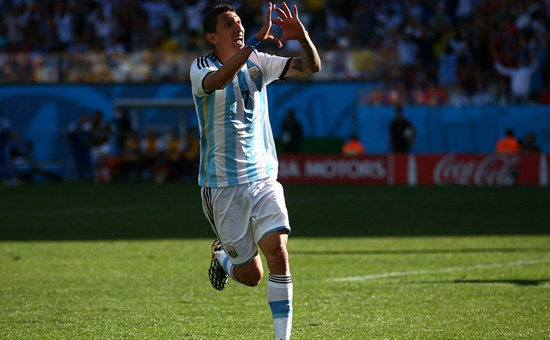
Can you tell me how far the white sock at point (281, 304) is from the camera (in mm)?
5711

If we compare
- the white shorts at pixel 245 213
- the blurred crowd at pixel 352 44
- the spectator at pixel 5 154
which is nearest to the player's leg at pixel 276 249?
the white shorts at pixel 245 213

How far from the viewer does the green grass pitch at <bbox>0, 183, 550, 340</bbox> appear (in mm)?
6797

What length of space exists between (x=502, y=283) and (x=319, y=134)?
1985 centimetres

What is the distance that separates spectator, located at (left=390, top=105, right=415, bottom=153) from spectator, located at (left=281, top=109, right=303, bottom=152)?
9.09ft

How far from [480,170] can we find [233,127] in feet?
60.4

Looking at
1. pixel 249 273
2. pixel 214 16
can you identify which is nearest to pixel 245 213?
pixel 249 273

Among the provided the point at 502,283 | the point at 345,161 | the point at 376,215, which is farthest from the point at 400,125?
the point at 502,283

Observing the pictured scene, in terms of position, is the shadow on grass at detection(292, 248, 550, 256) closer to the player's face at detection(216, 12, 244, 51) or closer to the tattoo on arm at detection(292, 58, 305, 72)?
the tattoo on arm at detection(292, 58, 305, 72)

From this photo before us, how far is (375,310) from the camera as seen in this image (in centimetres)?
739

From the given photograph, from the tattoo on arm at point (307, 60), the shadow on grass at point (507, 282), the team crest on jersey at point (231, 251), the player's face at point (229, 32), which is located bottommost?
the shadow on grass at point (507, 282)

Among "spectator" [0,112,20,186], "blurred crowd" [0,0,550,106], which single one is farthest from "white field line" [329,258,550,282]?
"spectator" [0,112,20,186]

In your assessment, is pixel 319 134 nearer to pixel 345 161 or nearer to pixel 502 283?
pixel 345 161

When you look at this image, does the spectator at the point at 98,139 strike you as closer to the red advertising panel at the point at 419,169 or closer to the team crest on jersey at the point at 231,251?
the red advertising panel at the point at 419,169

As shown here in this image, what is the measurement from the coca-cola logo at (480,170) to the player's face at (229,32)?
18207mm
